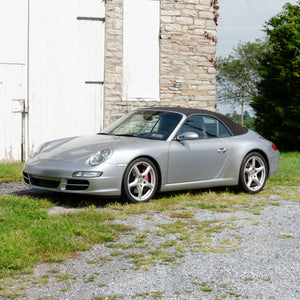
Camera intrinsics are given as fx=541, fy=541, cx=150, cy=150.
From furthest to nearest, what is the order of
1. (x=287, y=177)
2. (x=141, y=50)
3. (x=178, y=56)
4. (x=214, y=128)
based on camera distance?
(x=178, y=56) → (x=141, y=50) → (x=287, y=177) → (x=214, y=128)

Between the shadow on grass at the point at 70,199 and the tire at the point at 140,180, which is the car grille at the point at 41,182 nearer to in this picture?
the shadow on grass at the point at 70,199

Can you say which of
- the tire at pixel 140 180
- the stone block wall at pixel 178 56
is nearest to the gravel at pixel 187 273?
the tire at pixel 140 180

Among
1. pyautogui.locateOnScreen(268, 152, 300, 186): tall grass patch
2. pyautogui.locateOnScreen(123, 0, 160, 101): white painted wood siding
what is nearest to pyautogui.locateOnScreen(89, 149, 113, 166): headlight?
pyautogui.locateOnScreen(268, 152, 300, 186): tall grass patch

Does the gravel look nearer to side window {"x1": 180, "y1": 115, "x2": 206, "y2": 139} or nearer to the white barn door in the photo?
side window {"x1": 180, "y1": 115, "x2": 206, "y2": 139}

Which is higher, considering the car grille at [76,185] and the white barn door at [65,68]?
the white barn door at [65,68]

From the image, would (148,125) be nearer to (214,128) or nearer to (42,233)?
(214,128)

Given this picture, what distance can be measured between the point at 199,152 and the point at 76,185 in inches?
78.3

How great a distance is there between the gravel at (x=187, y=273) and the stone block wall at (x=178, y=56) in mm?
7545

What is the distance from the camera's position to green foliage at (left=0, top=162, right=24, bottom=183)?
9584mm

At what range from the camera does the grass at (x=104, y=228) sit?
455 cm

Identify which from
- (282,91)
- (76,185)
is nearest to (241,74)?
(282,91)

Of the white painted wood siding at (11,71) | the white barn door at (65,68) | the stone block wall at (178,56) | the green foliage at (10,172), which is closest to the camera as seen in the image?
the green foliage at (10,172)

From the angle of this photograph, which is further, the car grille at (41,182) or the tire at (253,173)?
the tire at (253,173)

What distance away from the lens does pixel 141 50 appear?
13000mm
